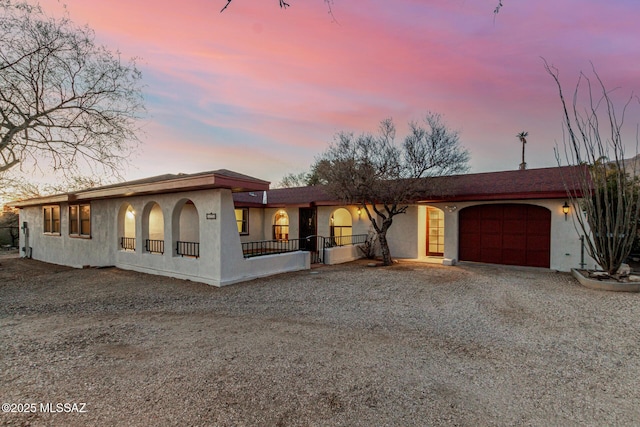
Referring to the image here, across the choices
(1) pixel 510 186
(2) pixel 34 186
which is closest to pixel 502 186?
(1) pixel 510 186

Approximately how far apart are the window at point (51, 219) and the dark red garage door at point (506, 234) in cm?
1781

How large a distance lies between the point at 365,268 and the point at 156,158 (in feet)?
39.2

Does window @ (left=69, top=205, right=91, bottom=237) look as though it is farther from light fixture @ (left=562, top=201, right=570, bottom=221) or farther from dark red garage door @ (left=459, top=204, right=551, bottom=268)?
light fixture @ (left=562, top=201, right=570, bottom=221)

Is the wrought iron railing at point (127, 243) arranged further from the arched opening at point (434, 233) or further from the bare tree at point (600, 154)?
the bare tree at point (600, 154)

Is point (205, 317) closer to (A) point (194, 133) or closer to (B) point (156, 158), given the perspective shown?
(A) point (194, 133)

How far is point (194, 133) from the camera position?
1509 centimetres

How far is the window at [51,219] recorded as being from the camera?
1458cm

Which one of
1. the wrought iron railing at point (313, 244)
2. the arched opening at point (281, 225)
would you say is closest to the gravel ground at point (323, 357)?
the wrought iron railing at point (313, 244)

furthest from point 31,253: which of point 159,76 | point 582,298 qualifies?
point 582,298

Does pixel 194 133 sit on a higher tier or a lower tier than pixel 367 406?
higher

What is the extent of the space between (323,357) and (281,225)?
13.4m

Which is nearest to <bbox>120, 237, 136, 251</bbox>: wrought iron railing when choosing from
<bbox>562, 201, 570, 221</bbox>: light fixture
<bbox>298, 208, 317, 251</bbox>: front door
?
<bbox>298, 208, 317, 251</bbox>: front door

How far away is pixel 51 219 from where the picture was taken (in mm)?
14891

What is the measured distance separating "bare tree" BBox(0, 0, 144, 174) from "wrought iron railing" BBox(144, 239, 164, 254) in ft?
8.46
